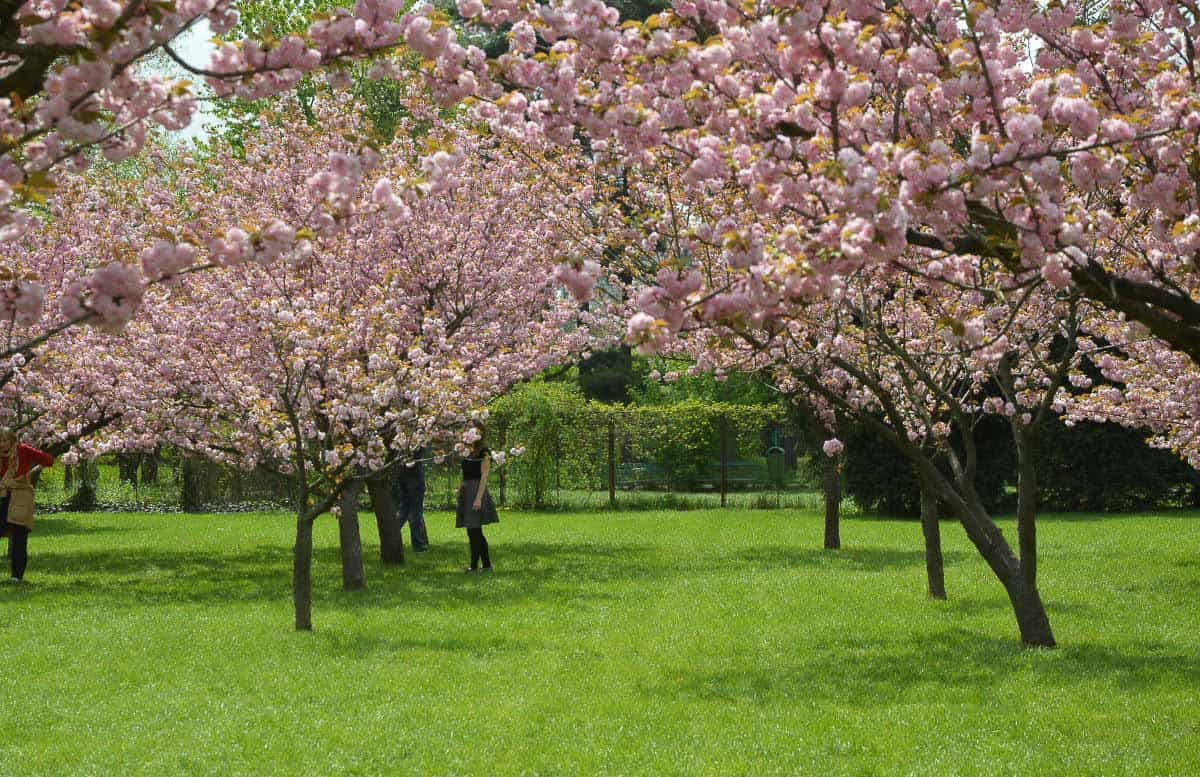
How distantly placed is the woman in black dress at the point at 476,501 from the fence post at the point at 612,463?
10.5 meters

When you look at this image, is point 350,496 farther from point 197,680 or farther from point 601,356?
point 601,356

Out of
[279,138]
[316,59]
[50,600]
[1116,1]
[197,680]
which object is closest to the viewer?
[316,59]

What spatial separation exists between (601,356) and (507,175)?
2247 centimetres

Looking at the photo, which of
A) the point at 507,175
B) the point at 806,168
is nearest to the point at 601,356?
the point at 507,175

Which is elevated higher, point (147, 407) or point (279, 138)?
point (279, 138)

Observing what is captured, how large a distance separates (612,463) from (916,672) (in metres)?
16.5

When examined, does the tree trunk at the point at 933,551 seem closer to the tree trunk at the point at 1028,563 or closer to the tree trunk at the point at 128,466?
the tree trunk at the point at 1028,563

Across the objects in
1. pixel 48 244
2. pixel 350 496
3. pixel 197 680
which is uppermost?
pixel 48 244

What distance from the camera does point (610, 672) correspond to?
7.21 metres

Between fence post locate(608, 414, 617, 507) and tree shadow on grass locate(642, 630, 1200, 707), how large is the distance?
15.3 metres

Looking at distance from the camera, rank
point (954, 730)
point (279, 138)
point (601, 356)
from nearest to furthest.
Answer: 1. point (954, 730)
2. point (279, 138)
3. point (601, 356)

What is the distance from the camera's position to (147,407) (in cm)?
1220

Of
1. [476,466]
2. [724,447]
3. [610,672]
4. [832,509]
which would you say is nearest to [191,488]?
[724,447]

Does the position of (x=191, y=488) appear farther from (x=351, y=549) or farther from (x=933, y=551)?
(x=933, y=551)
